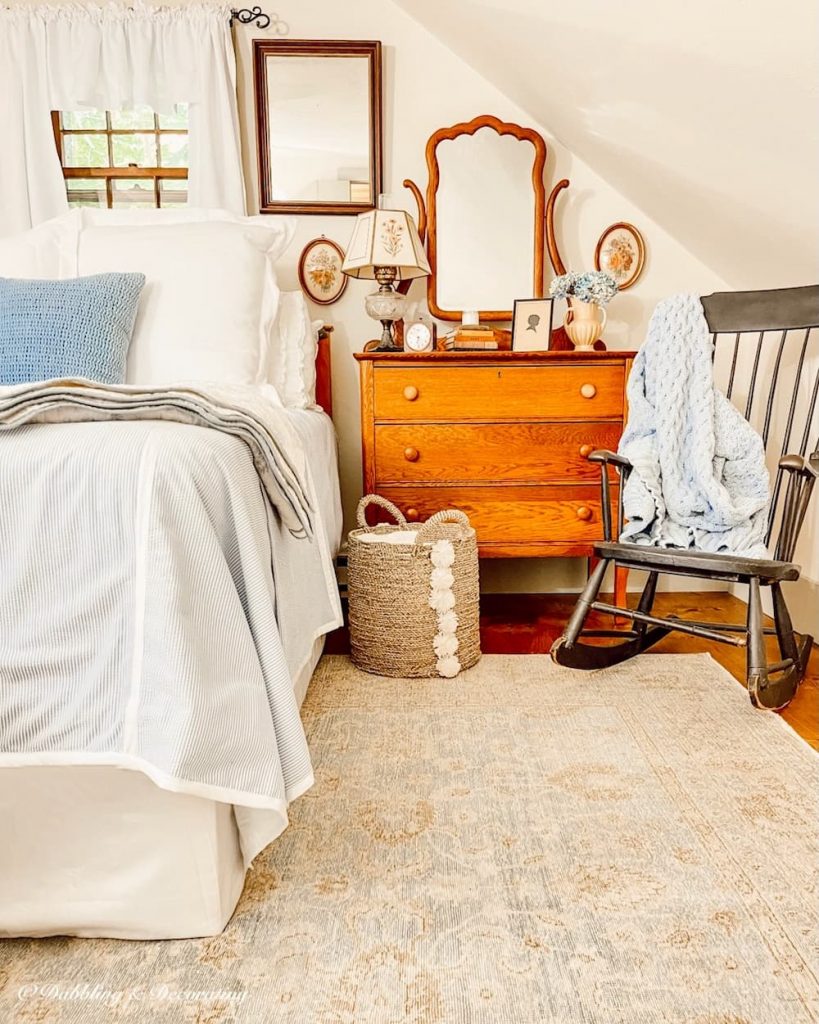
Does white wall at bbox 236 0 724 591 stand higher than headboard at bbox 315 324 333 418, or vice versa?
white wall at bbox 236 0 724 591

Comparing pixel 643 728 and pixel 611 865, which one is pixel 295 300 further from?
pixel 611 865

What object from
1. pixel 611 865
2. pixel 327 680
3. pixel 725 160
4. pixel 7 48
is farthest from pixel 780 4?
pixel 7 48

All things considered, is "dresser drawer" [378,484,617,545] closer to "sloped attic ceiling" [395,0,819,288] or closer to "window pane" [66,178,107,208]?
"sloped attic ceiling" [395,0,819,288]

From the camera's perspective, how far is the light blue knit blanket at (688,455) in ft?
6.51

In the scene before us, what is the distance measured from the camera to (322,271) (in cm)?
284

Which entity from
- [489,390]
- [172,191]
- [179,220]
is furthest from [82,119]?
[489,390]

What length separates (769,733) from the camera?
1.66m

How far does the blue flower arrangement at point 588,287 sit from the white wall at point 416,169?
36 cm

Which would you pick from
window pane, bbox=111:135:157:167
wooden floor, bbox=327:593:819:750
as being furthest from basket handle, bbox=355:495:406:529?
window pane, bbox=111:135:157:167

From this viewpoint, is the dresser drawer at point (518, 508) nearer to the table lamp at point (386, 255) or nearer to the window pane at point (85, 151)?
the table lamp at point (386, 255)

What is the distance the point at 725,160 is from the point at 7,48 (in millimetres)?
2348

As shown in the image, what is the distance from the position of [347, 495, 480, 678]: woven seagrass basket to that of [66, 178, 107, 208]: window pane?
1664mm

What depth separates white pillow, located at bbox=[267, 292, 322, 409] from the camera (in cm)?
238

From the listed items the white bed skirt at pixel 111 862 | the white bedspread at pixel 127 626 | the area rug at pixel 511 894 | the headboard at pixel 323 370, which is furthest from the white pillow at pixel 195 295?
the white bed skirt at pixel 111 862
